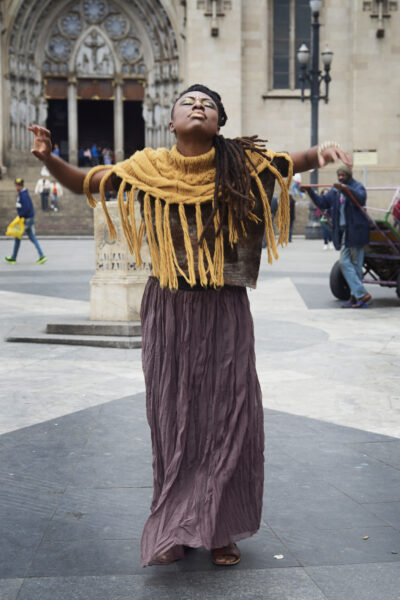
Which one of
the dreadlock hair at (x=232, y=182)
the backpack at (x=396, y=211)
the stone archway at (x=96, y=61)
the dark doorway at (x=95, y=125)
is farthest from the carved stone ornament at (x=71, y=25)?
the dreadlock hair at (x=232, y=182)

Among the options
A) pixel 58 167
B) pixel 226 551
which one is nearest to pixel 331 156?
pixel 58 167

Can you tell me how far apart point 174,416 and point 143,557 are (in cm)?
55

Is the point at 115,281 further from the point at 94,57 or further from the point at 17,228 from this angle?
the point at 94,57

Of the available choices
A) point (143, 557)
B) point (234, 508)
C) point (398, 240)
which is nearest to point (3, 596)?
point (143, 557)

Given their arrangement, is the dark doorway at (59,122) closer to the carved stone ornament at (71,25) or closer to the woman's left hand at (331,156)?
the carved stone ornament at (71,25)

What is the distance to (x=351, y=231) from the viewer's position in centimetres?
1096

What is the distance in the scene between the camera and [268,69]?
111ft

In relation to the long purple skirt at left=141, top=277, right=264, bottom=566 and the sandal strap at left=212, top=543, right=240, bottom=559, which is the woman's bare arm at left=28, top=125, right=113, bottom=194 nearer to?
the long purple skirt at left=141, top=277, right=264, bottom=566

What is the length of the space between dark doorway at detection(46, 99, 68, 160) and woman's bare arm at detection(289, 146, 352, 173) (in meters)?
36.8

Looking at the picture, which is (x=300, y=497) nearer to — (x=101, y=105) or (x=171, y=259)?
(x=171, y=259)

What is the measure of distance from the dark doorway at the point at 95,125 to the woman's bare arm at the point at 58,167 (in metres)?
39.3

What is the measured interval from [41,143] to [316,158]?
107cm

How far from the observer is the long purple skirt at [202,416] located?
127 inches

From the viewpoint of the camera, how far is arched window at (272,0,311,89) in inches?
1332
